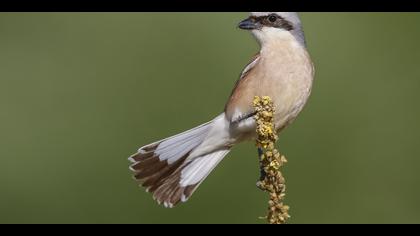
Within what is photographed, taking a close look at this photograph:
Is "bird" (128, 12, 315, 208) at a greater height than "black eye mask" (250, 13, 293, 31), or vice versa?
"black eye mask" (250, 13, 293, 31)

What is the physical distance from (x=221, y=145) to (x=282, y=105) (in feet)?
1.65

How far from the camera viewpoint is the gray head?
4.03m

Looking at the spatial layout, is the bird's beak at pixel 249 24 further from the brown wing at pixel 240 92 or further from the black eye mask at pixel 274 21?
the brown wing at pixel 240 92

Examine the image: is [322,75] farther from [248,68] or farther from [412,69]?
[248,68]

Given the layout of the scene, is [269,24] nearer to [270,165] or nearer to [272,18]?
[272,18]

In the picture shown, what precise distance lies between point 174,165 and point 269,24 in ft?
3.19

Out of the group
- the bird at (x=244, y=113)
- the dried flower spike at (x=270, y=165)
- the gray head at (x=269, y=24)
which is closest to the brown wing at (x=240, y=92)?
the bird at (x=244, y=113)

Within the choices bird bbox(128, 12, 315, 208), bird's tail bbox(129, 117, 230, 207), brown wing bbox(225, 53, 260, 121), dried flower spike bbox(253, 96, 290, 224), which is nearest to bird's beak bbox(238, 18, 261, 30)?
bird bbox(128, 12, 315, 208)

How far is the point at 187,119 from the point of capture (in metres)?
5.05

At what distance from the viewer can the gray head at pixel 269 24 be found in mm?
4027

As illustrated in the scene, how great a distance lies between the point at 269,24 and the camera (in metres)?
4.04

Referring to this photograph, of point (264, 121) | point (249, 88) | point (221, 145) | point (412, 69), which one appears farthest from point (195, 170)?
point (412, 69)

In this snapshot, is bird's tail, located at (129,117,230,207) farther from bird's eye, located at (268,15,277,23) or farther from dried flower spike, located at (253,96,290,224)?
dried flower spike, located at (253,96,290,224)

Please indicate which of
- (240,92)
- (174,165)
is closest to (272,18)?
(240,92)
